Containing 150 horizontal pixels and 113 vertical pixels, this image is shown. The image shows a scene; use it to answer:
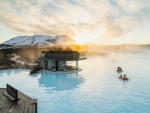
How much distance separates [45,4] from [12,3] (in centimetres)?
515

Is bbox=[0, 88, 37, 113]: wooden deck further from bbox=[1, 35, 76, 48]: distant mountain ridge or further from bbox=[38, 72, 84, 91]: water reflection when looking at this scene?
bbox=[1, 35, 76, 48]: distant mountain ridge

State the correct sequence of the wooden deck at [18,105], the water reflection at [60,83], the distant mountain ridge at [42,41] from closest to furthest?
the wooden deck at [18,105]
the water reflection at [60,83]
the distant mountain ridge at [42,41]

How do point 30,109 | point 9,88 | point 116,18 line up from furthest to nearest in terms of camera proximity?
point 116,18 → point 9,88 → point 30,109

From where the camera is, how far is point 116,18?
2581cm

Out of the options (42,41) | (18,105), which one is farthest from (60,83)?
(42,41)

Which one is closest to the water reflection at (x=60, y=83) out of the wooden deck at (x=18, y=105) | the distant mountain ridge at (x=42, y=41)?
the wooden deck at (x=18, y=105)

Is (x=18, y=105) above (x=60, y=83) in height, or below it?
above

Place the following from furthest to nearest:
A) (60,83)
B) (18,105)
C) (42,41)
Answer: (42,41) < (60,83) < (18,105)

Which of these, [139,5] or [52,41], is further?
[52,41]

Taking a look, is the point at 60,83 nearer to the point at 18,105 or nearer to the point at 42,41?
the point at 18,105

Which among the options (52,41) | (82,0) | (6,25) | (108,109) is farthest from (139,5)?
(52,41)

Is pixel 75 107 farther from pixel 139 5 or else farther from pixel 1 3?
pixel 139 5

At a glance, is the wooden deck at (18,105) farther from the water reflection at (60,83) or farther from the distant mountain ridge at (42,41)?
the distant mountain ridge at (42,41)

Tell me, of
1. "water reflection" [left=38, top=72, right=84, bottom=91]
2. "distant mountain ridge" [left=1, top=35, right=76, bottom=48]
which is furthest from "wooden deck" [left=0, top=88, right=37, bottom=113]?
"distant mountain ridge" [left=1, top=35, right=76, bottom=48]
